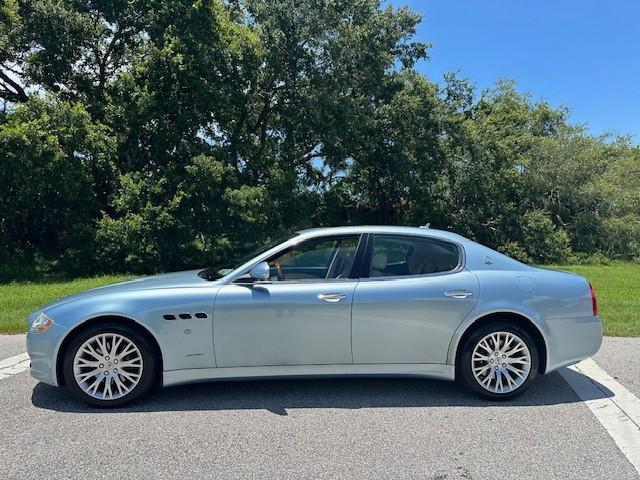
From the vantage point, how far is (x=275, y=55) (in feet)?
61.5

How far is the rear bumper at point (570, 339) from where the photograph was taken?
187 inches

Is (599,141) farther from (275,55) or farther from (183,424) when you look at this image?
(183,424)

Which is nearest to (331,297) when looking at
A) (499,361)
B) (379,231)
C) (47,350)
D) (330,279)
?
(330,279)

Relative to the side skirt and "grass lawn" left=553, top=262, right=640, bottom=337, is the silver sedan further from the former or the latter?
"grass lawn" left=553, top=262, right=640, bottom=337

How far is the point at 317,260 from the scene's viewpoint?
16.4 ft

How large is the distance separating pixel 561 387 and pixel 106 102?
16.7 meters

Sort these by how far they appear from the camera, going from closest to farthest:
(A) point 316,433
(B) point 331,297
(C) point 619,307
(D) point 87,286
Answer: (A) point 316,433
(B) point 331,297
(C) point 619,307
(D) point 87,286

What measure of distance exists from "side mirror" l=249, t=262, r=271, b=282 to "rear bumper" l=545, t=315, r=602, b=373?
2.54 m

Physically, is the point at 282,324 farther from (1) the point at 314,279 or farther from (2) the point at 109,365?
(2) the point at 109,365

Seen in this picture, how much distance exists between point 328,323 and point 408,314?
711 millimetres

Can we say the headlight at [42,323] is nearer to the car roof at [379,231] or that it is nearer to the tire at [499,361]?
the car roof at [379,231]

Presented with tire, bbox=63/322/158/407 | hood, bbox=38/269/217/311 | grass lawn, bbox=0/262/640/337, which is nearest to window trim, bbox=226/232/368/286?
Result: hood, bbox=38/269/217/311

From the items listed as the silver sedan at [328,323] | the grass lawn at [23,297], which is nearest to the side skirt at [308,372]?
the silver sedan at [328,323]

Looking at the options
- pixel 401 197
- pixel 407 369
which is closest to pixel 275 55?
pixel 401 197
